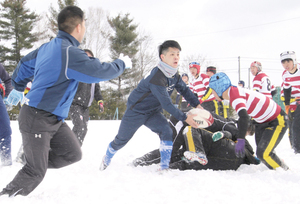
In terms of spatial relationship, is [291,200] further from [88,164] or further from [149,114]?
[88,164]

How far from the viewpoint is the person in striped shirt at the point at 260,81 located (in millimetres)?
5759

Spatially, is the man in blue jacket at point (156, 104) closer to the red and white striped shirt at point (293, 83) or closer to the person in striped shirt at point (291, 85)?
the person in striped shirt at point (291, 85)

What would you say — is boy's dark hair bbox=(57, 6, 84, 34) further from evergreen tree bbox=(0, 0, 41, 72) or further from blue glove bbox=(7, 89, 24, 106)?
evergreen tree bbox=(0, 0, 41, 72)

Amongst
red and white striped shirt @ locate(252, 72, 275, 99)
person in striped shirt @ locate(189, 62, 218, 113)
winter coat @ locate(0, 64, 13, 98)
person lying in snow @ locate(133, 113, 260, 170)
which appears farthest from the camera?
person in striped shirt @ locate(189, 62, 218, 113)

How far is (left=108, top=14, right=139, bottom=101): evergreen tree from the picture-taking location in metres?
24.4

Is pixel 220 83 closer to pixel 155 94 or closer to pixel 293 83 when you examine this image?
pixel 155 94

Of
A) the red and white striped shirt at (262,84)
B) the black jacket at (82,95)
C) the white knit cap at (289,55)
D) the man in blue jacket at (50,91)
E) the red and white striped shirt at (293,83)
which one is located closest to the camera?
the man in blue jacket at (50,91)

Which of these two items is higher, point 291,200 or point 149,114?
point 149,114

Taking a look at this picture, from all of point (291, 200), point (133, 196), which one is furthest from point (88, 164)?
point (291, 200)

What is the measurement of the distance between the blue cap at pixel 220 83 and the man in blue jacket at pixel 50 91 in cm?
159

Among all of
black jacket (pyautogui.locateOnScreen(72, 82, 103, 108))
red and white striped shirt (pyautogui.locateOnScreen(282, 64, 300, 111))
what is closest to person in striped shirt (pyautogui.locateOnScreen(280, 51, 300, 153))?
red and white striped shirt (pyautogui.locateOnScreen(282, 64, 300, 111))

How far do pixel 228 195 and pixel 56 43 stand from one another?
82.1 inches

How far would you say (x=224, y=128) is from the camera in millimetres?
3656

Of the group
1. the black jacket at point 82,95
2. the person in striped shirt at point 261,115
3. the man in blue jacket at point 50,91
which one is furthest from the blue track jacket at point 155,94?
the black jacket at point 82,95
